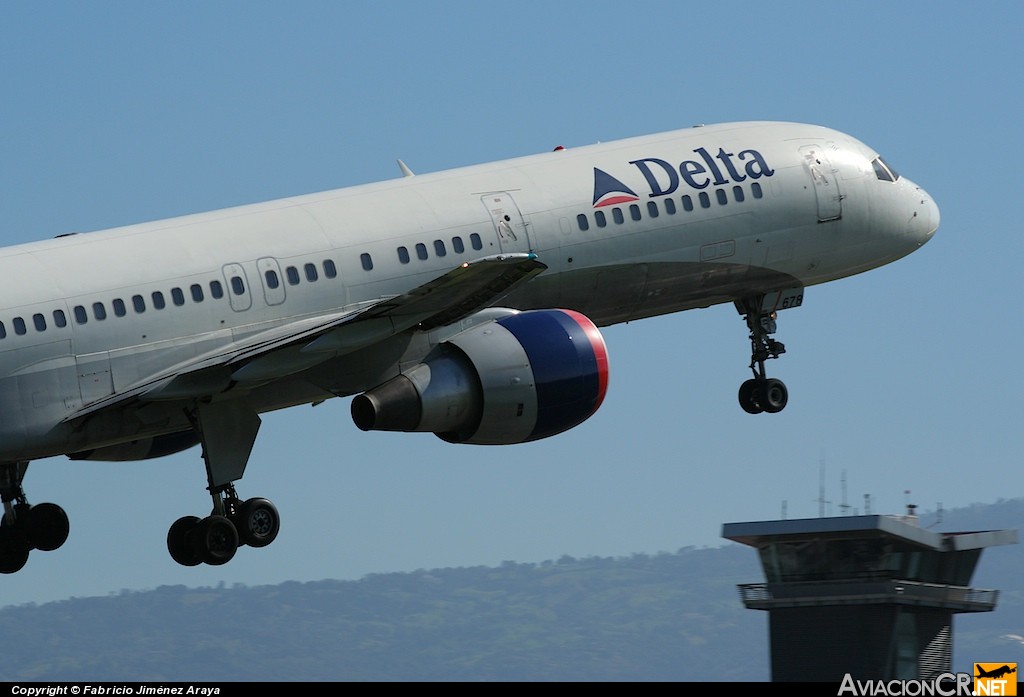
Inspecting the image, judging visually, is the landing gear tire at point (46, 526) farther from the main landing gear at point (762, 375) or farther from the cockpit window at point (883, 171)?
the cockpit window at point (883, 171)

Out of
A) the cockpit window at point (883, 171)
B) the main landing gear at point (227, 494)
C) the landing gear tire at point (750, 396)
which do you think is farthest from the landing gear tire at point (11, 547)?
the cockpit window at point (883, 171)

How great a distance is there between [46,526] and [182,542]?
3.76 meters

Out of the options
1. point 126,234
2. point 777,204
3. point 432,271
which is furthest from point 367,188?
point 777,204

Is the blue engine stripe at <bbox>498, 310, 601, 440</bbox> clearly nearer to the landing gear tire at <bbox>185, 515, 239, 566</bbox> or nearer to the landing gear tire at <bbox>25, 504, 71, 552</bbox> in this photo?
the landing gear tire at <bbox>185, 515, 239, 566</bbox>

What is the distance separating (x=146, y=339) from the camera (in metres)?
Result: 31.7

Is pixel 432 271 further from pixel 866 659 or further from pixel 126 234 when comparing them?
pixel 866 659

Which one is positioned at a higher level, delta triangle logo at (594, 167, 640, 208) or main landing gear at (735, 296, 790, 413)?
delta triangle logo at (594, 167, 640, 208)

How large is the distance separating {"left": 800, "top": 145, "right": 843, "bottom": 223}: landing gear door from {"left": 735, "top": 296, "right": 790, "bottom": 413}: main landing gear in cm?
255

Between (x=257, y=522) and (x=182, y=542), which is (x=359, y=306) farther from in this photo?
(x=182, y=542)

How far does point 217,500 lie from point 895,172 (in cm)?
1624

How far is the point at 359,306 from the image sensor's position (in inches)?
1302

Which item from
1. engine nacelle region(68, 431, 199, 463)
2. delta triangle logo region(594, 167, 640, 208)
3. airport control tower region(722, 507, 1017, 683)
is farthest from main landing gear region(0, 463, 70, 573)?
airport control tower region(722, 507, 1017, 683)

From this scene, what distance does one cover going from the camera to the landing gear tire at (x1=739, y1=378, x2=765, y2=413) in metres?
39.9

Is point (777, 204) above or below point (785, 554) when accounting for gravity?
above
